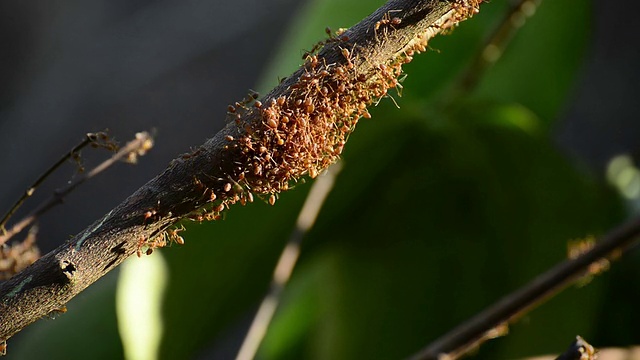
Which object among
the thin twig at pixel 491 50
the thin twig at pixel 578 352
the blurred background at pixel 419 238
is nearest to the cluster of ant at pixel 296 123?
the thin twig at pixel 578 352

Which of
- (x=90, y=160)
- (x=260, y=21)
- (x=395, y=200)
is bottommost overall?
(x=395, y=200)

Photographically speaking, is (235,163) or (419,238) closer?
(235,163)

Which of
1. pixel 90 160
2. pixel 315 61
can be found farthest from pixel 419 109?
pixel 90 160

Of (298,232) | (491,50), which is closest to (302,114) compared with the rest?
(298,232)

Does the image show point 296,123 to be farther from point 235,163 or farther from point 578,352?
point 578,352

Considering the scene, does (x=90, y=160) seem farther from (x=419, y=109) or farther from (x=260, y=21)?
(x=419, y=109)

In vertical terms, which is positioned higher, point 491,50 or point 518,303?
point 491,50

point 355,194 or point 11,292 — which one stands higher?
point 355,194
